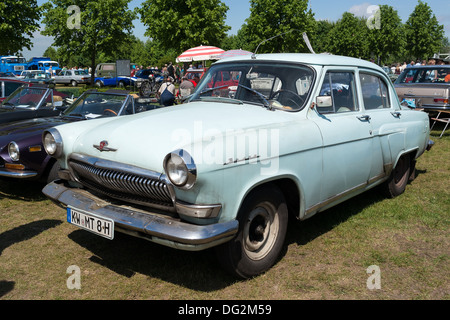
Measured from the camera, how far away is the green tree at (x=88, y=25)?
27.8 m

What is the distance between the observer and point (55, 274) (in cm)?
356

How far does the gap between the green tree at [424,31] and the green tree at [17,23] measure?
38246 millimetres

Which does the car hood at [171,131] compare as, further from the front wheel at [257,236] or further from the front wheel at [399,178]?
the front wheel at [399,178]

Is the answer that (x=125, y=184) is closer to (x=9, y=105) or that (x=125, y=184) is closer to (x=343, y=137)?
(x=343, y=137)

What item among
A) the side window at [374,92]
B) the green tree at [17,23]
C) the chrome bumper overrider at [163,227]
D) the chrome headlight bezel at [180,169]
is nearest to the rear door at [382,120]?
the side window at [374,92]

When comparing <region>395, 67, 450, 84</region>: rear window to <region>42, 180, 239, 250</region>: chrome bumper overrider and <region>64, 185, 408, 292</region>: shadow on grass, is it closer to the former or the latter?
<region>64, 185, 408, 292</region>: shadow on grass

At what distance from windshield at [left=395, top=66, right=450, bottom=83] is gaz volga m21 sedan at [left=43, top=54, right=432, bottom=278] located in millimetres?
8029

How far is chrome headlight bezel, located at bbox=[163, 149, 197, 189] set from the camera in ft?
9.12

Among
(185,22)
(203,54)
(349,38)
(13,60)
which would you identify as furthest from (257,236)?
(349,38)

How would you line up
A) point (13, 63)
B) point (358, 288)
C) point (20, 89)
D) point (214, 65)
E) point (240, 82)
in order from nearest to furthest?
point (358, 288), point (240, 82), point (214, 65), point (20, 89), point (13, 63)

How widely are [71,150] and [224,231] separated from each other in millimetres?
1794

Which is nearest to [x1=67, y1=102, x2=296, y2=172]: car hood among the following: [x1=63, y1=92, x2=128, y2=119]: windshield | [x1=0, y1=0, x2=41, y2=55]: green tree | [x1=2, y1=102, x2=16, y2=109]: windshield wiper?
[x1=63, y1=92, x2=128, y2=119]: windshield
